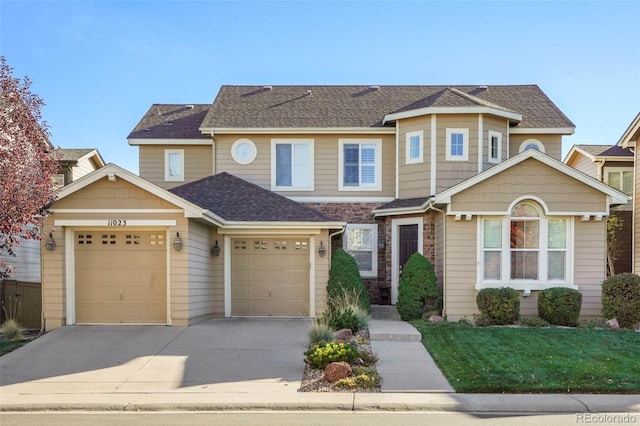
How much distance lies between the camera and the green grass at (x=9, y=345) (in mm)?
11375

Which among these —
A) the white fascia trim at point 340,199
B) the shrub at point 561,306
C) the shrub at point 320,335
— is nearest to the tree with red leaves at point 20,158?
the shrub at point 320,335

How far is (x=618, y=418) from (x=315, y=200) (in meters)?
11.9

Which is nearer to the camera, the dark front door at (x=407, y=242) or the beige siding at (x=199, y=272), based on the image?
the beige siding at (x=199, y=272)

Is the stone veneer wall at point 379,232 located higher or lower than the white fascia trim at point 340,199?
lower

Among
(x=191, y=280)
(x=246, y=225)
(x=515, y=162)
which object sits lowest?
(x=191, y=280)

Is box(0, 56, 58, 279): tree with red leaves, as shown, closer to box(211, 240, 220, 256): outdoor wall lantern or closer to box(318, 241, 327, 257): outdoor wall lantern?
box(211, 240, 220, 256): outdoor wall lantern

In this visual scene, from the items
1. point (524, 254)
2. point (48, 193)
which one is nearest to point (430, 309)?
point (524, 254)

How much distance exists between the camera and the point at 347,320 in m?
12.8

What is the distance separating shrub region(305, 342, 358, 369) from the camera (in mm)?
9812

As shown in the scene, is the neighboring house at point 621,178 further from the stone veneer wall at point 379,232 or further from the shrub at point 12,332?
the shrub at point 12,332

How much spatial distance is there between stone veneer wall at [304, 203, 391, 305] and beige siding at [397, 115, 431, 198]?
118 centimetres

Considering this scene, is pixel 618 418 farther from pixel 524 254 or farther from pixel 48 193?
pixel 48 193

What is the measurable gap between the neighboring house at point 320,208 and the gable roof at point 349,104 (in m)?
0.08

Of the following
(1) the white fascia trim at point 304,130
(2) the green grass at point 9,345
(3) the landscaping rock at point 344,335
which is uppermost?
(1) the white fascia trim at point 304,130
